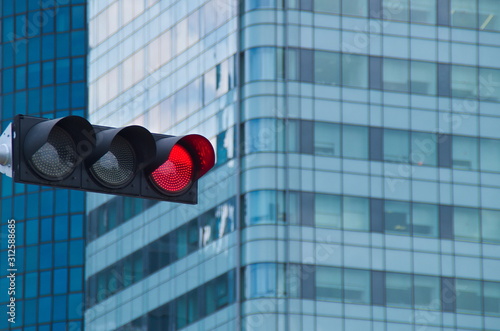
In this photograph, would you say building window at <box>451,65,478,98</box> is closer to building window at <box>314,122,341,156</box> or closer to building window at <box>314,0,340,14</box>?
building window at <box>314,0,340,14</box>

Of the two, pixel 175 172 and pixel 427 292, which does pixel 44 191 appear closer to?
pixel 427 292

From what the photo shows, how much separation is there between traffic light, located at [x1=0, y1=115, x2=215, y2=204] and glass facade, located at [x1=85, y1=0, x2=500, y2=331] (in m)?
53.2

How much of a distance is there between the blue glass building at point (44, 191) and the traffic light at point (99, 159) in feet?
295

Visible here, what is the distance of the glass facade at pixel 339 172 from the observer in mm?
64375

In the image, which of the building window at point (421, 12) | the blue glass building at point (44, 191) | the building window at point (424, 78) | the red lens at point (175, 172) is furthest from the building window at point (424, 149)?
the red lens at point (175, 172)

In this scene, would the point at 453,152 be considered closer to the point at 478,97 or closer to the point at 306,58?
the point at 478,97

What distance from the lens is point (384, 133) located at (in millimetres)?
66500

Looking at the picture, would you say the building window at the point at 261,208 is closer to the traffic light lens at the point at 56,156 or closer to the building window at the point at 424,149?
the building window at the point at 424,149

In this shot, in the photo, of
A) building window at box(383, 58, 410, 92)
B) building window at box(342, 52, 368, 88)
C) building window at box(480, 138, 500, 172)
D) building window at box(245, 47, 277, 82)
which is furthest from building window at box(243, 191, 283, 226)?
building window at box(480, 138, 500, 172)

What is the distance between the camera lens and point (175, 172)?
1001 centimetres

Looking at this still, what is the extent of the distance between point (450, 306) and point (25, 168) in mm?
57832

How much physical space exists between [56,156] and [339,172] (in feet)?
185

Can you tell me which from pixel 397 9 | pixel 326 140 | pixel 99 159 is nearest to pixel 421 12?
pixel 397 9

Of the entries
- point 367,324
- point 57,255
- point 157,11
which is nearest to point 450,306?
point 367,324
